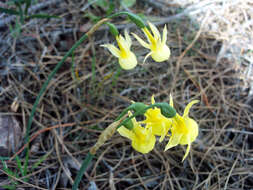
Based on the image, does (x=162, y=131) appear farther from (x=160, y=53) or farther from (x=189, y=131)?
(x=160, y=53)

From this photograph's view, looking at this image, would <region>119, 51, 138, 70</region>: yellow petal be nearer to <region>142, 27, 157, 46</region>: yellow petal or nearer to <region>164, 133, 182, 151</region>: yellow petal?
<region>142, 27, 157, 46</region>: yellow petal

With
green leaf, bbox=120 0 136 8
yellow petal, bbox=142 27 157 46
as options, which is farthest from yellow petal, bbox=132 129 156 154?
green leaf, bbox=120 0 136 8

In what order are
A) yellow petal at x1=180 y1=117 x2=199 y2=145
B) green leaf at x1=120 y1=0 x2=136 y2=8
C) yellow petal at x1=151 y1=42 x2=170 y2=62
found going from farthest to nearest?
green leaf at x1=120 y1=0 x2=136 y2=8
yellow petal at x1=151 y1=42 x2=170 y2=62
yellow petal at x1=180 y1=117 x2=199 y2=145

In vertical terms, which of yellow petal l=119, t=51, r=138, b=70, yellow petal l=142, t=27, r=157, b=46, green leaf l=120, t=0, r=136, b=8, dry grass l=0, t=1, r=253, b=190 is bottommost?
dry grass l=0, t=1, r=253, b=190

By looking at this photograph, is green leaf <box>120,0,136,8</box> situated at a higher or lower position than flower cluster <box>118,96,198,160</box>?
higher

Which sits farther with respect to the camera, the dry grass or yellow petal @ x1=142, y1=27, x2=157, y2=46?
the dry grass

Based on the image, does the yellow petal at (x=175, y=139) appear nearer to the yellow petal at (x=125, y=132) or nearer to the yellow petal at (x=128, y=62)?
the yellow petal at (x=125, y=132)
